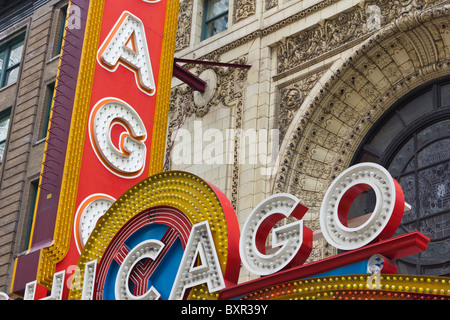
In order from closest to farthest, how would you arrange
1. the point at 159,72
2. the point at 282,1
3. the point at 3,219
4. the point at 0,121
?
the point at 159,72 → the point at 282,1 → the point at 3,219 → the point at 0,121

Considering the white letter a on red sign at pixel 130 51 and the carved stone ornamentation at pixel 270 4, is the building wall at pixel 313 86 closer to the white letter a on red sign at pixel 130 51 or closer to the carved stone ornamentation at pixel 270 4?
the carved stone ornamentation at pixel 270 4

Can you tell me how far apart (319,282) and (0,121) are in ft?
64.2

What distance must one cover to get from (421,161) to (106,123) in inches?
238

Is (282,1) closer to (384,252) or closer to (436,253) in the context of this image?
(436,253)

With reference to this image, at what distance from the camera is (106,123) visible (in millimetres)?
17156

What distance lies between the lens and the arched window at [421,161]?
16281 millimetres

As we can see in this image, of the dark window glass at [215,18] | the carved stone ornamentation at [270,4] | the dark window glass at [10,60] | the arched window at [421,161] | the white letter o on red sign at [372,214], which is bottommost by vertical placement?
the white letter o on red sign at [372,214]

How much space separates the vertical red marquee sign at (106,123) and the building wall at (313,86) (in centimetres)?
198

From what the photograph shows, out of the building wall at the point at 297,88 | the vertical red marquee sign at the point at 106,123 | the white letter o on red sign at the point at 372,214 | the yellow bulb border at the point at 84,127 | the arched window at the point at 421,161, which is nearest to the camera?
the white letter o on red sign at the point at 372,214

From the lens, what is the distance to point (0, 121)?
28281 mm

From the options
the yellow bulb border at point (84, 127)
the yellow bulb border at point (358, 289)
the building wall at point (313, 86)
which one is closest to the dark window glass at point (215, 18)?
the building wall at point (313, 86)

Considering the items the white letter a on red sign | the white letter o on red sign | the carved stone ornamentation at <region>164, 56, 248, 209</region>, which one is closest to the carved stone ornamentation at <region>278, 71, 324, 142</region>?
the carved stone ornamentation at <region>164, 56, 248, 209</region>
